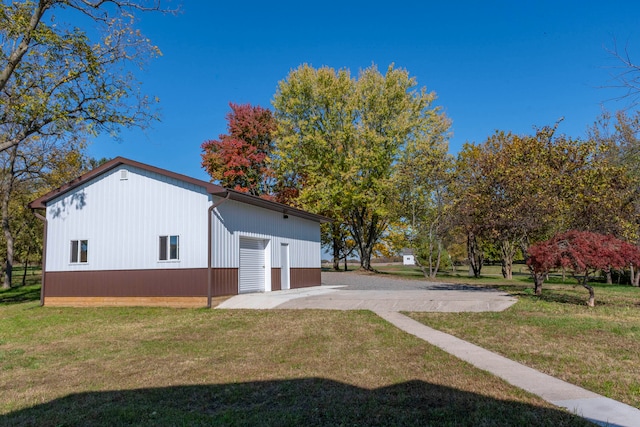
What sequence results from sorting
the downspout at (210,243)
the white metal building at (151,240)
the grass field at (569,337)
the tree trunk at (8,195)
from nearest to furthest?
the grass field at (569,337) < the downspout at (210,243) < the white metal building at (151,240) < the tree trunk at (8,195)

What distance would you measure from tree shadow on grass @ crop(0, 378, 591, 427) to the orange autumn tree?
2829cm

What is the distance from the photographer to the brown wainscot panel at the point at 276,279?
711 inches

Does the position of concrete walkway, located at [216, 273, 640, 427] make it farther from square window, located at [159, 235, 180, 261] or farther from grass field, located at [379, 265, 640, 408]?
square window, located at [159, 235, 180, 261]

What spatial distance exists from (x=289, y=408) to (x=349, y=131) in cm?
2612

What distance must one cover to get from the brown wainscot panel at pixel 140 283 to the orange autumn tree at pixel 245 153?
17.9 meters

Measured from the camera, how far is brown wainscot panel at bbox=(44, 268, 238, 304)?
14.6 meters

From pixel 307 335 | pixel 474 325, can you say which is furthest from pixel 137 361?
pixel 474 325

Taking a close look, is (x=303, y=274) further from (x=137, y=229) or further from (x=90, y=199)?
(x=90, y=199)

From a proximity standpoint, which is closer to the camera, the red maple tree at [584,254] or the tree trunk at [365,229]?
the red maple tree at [584,254]

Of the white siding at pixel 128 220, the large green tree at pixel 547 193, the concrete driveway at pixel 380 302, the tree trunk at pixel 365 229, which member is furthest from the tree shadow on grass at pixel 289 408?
the tree trunk at pixel 365 229

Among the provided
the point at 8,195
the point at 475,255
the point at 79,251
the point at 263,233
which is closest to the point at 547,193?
the point at 263,233

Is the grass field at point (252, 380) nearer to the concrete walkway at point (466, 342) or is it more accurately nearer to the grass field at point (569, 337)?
the concrete walkway at point (466, 342)

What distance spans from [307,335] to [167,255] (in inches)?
309

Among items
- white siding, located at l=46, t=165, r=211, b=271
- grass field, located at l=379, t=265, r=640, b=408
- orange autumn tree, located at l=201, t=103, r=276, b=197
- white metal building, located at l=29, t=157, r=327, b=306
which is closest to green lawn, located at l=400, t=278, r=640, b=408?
grass field, located at l=379, t=265, r=640, b=408
